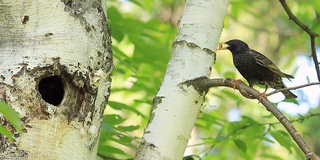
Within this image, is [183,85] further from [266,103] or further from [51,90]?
[51,90]

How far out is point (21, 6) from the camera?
1963 millimetres

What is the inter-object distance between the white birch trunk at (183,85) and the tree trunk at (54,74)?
0.21 metres

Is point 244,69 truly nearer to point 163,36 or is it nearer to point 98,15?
point 163,36

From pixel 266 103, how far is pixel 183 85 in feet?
1.04

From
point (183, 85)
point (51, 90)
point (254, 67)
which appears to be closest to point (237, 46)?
point (254, 67)

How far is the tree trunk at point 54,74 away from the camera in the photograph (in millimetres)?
1794

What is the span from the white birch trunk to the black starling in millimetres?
1176

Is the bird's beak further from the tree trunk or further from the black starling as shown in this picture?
the tree trunk

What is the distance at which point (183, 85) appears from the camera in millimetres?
2072

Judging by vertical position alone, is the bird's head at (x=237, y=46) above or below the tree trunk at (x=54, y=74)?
above

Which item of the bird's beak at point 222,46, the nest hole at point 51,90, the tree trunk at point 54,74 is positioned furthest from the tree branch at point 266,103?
the bird's beak at point 222,46

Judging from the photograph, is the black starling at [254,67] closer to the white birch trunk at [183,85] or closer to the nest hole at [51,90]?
the white birch trunk at [183,85]

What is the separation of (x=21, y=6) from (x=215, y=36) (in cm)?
75

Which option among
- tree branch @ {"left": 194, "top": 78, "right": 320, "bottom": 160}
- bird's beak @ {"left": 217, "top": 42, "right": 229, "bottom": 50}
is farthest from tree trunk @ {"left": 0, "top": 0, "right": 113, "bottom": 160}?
bird's beak @ {"left": 217, "top": 42, "right": 229, "bottom": 50}
